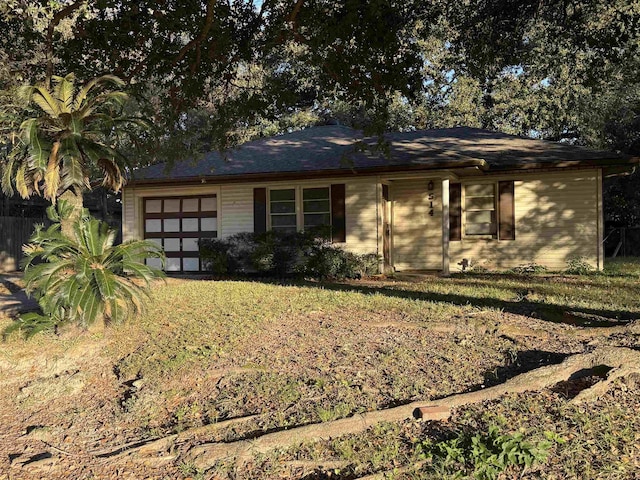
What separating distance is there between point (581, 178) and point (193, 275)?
10.2 m

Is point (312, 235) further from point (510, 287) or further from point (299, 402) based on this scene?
point (299, 402)

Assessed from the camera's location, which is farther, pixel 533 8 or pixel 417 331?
pixel 533 8

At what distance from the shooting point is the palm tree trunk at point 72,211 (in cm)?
709

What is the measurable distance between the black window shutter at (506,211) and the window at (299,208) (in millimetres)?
4413

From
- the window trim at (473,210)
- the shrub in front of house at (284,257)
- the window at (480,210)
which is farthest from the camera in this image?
the window at (480,210)

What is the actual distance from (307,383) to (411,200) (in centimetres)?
1037

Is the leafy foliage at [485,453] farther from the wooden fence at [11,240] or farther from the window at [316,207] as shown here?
the wooden fence at [11,240]

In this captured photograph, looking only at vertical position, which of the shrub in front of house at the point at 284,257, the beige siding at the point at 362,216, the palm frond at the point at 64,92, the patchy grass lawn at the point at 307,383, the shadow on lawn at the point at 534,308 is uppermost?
the palm frond at the point at 64,92

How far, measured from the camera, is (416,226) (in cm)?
1479

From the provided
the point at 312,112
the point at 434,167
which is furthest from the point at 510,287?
the point at 312,112

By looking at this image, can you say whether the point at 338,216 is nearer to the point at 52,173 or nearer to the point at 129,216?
the point at 129,216

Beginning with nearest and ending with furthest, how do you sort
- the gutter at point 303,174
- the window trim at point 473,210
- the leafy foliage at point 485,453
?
the leafy foliage at point 485,453 < the gutter at point 303,174 < the window trim at point 473,210

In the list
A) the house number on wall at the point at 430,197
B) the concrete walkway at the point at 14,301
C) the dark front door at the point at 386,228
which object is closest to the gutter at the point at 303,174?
the dark front door at the point at 386,228

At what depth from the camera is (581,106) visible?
20.9 meters
